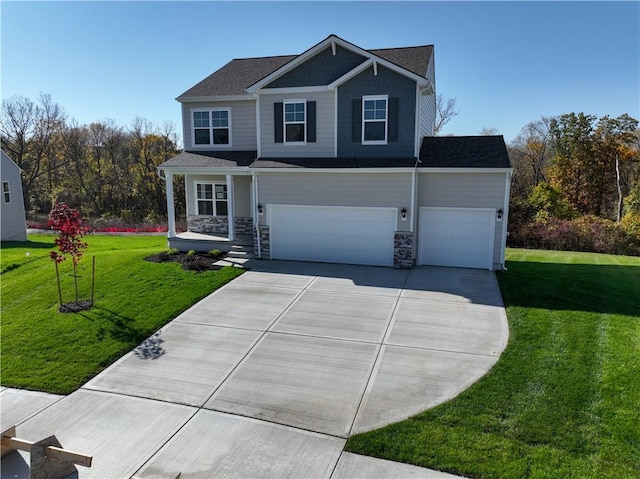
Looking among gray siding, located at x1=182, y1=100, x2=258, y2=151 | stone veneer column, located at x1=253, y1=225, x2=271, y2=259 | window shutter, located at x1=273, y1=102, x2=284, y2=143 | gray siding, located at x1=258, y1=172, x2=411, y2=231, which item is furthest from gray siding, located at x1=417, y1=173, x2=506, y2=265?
gray siding, located at x1=182, y1=100, x2=258, y2=151

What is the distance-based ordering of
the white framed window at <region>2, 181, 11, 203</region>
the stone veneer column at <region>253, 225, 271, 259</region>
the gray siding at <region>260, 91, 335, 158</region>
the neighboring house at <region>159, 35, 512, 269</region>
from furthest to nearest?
the white framed window at <region>2, 181, 11, 203</region> < the stone veneer column at <region>253, 225, 271, 259</region> < the gray siding at <region>260, 91, 335, 158</region> < the neighboring house at <region>159, 35, 512, 269</region>

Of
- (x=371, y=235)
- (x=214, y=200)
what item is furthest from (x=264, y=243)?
(x=214, y=200)

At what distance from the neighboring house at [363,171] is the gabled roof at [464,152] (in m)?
0.03

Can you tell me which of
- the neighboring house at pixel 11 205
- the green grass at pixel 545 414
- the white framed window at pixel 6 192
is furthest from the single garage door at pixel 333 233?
the white framed window at pixel 6 192

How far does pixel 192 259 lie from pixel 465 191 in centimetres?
897

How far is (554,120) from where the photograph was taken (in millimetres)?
31562

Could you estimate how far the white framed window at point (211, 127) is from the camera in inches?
669

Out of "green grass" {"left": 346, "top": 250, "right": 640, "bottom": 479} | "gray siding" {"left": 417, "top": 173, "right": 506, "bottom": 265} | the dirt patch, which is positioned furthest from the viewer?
the dirt patch

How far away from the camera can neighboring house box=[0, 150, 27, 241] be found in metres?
24.6

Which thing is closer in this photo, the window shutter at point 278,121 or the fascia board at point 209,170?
the window shutter at point 278,121

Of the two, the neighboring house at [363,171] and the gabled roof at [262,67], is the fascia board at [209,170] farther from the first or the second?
the gabled roof at [262,67]

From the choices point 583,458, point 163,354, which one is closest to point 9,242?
point 163,354

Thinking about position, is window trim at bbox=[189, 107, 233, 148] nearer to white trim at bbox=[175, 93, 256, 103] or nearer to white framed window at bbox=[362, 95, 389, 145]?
white trim at bbox=[175, 93, 256, 103]

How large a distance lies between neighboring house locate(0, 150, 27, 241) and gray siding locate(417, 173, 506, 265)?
77.6 ft
